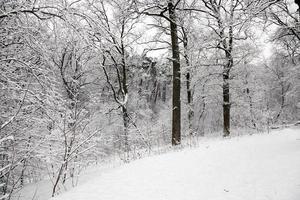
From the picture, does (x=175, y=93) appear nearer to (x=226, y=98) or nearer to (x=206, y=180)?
(x=206, y=180)

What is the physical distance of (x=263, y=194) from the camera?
2.82 metres

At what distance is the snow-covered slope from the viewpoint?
2895mm

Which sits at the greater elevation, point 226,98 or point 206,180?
point 226,98

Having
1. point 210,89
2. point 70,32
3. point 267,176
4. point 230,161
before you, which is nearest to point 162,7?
point 70,32

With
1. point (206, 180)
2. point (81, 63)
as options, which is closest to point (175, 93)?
point (81, 63)

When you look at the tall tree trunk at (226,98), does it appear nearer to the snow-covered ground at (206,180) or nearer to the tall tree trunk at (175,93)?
the tall tree trunk at (175,93)

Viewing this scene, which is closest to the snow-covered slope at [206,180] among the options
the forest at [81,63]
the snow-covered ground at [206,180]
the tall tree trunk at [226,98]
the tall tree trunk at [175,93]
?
the snow-covered ground at [206,180]

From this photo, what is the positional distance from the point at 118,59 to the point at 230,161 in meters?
13.7

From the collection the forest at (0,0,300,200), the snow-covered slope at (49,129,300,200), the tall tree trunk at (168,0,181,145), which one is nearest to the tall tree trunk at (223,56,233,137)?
the forest at (0,0,300,200)

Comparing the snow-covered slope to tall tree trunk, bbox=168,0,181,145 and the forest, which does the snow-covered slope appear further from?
tall tree trunk, bbox=168,0,181,145

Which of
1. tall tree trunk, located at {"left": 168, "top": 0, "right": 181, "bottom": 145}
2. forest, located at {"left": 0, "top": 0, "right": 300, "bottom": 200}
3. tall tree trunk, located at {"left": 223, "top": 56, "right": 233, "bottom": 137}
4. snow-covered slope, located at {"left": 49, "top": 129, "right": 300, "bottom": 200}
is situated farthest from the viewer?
tall tree trunk, located at {"left": 223, "top": 56, "right": 233, "bottom": 137}

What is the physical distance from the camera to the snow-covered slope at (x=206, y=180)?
9.50 feet

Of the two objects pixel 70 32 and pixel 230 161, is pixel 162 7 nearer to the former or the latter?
pixel 70 32

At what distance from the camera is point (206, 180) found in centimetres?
343
